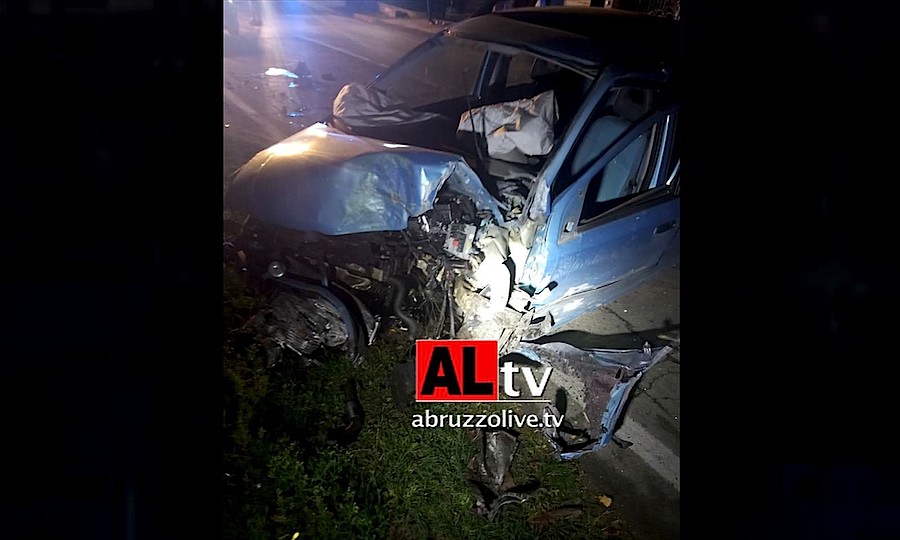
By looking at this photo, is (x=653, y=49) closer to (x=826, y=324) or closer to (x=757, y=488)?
(x=826, y=324)

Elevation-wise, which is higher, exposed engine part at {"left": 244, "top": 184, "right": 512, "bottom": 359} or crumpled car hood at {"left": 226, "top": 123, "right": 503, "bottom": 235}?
crumpled car hood at {"left": 226, "top": 123, "right": 503, "bottom": 235}

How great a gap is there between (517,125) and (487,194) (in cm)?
23

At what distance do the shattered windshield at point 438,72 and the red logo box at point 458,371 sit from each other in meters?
0.75

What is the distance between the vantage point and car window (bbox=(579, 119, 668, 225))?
226 cm

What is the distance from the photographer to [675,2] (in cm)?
231

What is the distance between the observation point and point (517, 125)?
7.38 feet

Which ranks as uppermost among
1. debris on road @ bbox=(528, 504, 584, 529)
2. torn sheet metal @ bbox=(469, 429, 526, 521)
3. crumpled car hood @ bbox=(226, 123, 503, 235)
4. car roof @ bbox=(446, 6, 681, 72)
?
car roof @ bbox=(446, 6, 681, 72)

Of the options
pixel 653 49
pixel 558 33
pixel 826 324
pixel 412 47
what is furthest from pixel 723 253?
pixel 412 47

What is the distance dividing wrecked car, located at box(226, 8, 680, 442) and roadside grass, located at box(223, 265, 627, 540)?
93 millimetres

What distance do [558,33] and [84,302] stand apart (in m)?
1.72

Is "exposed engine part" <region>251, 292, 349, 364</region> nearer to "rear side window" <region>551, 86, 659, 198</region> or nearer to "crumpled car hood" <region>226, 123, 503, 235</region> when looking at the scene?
"crumpled car hood" <region>226, 123, 503, 235</region>

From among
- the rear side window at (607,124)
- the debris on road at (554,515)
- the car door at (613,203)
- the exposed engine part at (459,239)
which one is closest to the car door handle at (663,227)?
the car door at (613,203)

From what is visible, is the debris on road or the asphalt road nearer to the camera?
the asphalt road

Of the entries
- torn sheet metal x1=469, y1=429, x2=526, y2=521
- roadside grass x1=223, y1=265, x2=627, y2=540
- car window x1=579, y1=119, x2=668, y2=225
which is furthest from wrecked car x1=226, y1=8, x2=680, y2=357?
torn sheet metal x1=469, y1=429, x2=526, y2=521
